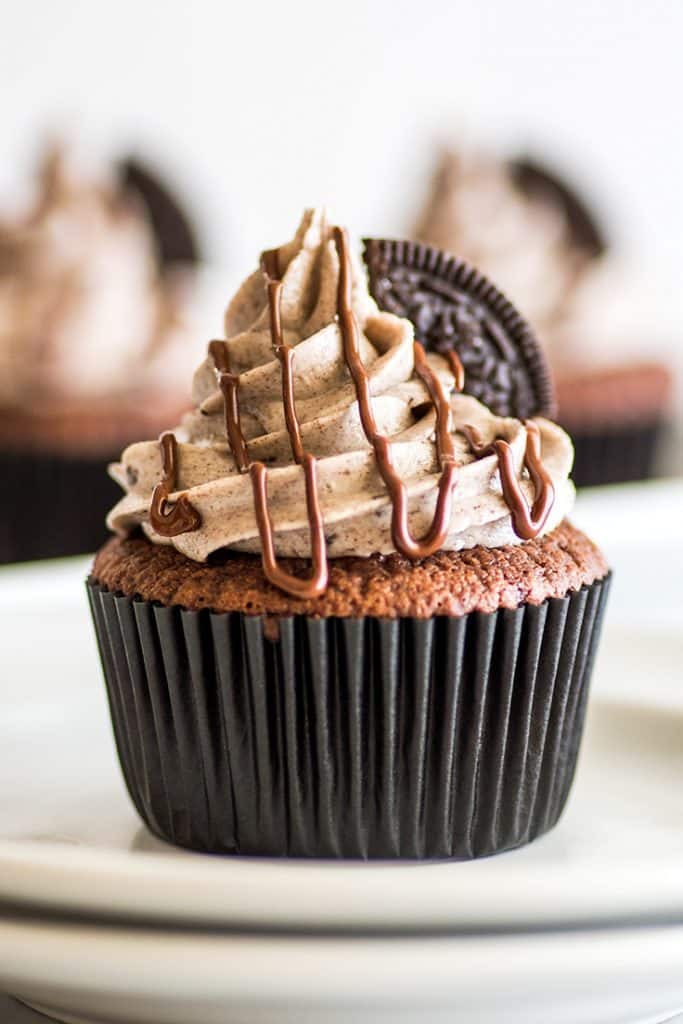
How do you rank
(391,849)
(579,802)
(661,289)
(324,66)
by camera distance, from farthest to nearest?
(324,66) → (661,289) → (579,802) → (391,849)

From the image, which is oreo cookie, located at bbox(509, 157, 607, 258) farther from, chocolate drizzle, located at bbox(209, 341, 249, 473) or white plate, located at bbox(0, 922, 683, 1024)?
white plate, located at bbox(0, 922, 683, 1024)

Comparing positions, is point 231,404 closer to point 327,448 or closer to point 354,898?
point 327,448

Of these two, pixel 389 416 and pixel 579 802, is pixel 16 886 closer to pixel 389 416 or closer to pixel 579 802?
pixel 389 416

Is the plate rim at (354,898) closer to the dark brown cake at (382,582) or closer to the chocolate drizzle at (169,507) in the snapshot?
the dark brown cake at (382,582)

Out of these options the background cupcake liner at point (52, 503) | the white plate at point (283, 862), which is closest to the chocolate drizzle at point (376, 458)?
the white plate at point (283, 862)

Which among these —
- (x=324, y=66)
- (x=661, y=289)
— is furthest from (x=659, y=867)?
(x=324, y=66)

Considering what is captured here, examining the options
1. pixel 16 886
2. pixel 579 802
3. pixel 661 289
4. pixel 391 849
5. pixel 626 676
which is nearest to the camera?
pixel 16 886
